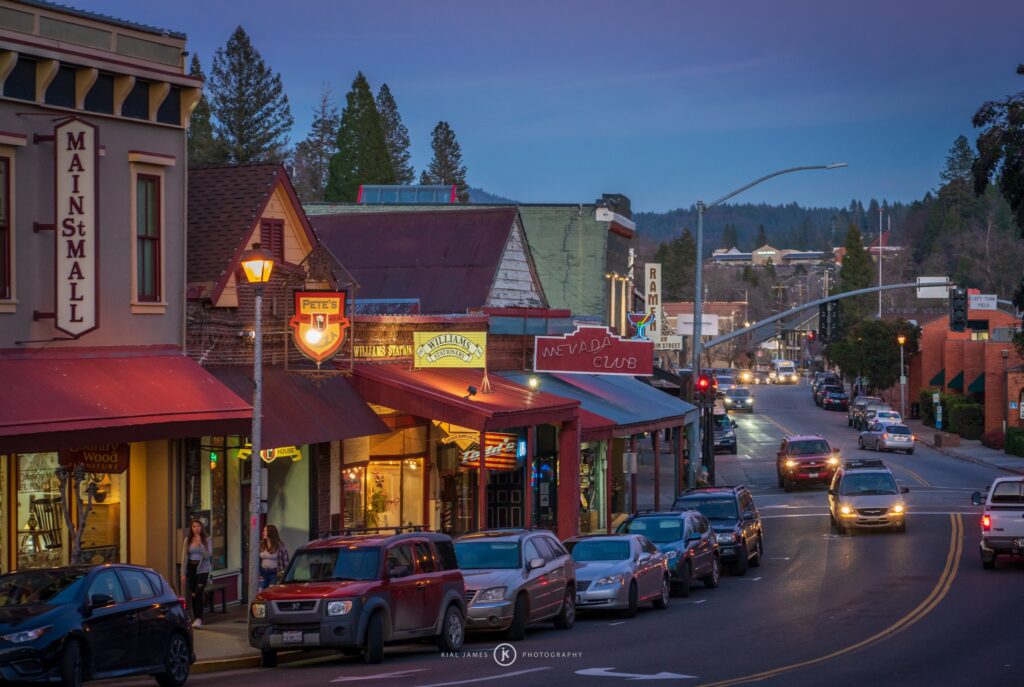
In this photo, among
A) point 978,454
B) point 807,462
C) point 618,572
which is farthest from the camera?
point 978,454

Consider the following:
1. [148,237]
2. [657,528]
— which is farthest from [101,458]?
[657,528]

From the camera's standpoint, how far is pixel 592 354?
35.8m

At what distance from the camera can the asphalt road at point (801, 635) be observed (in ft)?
54.7

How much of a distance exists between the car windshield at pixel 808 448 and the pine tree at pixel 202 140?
97.7ft

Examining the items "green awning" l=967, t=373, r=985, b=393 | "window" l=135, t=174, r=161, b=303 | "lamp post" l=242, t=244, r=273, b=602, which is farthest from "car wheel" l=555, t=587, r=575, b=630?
"green awning" l=967, t=373, r=985, b=393

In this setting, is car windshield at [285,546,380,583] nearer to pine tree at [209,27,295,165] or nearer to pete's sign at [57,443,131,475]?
pete's sign at [57,443,131,475]

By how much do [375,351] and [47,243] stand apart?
10.6 m

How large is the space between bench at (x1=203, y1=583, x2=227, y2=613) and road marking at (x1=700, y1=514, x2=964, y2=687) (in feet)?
32.4

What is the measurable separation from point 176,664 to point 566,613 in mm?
7887

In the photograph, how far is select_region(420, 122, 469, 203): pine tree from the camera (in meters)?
90.6

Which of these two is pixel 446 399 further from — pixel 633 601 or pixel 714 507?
pixel 714 507

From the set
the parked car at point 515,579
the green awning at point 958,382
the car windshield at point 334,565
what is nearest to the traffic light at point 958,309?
the parked car at point 515,579

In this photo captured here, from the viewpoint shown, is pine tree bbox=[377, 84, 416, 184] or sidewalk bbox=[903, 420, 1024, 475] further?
pine tree bbox=[377, 84, 416, 184]

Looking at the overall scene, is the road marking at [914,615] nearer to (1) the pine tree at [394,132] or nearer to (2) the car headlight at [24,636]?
(2) the car headlight at [24,636]
